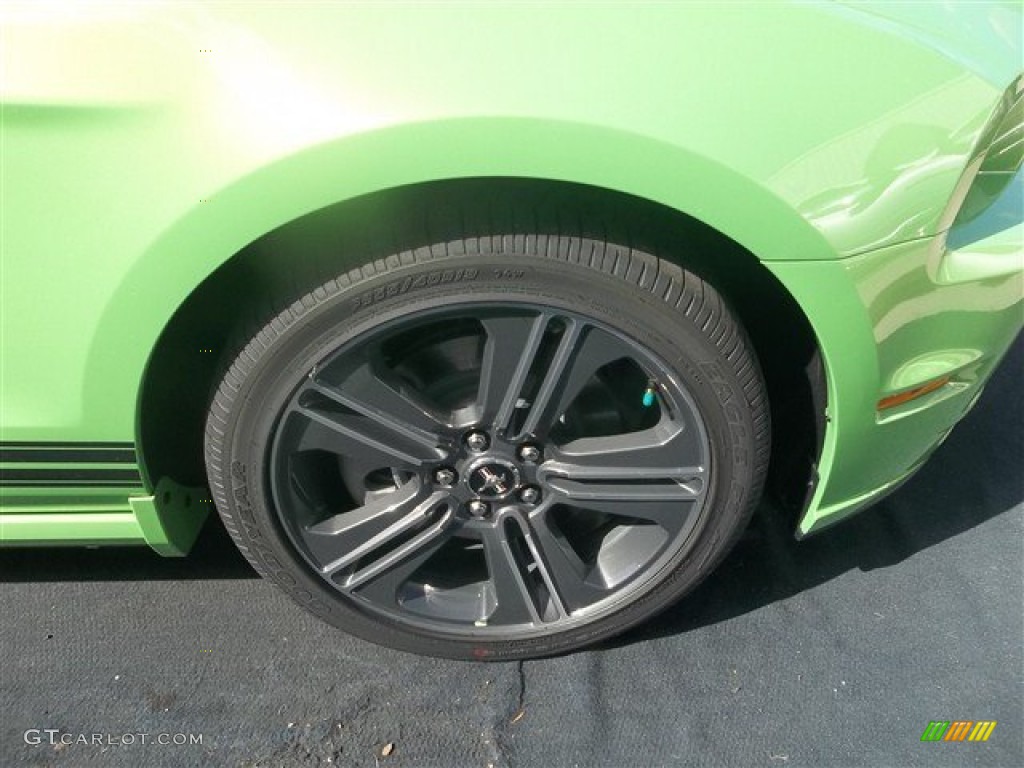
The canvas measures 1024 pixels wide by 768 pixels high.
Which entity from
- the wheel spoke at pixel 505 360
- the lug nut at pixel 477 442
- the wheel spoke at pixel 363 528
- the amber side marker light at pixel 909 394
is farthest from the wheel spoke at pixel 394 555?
the amber side marker light at pixel 909 394

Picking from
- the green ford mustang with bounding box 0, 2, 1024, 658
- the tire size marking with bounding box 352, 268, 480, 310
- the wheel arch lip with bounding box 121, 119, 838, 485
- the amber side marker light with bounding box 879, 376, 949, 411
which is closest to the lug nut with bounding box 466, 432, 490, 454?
the green ford mustang with bounding box 0, 2, 1024, 658

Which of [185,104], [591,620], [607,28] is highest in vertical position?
[607,28]

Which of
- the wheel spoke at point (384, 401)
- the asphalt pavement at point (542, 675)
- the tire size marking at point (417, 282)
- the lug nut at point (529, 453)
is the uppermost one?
the tire size marking at point (417, 282)

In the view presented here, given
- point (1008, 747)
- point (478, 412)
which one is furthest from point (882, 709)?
point (478, 412)

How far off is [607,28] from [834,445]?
2.82 feet

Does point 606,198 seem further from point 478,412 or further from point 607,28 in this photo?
point 478,412

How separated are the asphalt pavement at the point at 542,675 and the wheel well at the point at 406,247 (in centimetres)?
47

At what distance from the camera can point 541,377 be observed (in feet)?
Answer: 5.48

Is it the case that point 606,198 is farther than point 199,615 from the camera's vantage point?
No

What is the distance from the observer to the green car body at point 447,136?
1361 mm

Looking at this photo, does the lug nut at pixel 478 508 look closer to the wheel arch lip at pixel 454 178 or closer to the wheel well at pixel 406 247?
the wheel well at pixel 406 247

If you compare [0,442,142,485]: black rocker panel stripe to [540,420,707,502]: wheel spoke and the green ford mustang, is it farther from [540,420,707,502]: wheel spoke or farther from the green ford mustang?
[540,420,707,502]: wheel spoke

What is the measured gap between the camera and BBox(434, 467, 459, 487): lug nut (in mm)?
1758

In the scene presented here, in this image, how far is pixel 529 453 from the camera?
5.69ft
